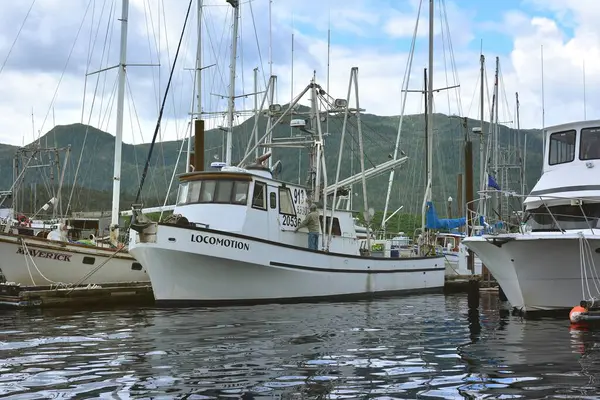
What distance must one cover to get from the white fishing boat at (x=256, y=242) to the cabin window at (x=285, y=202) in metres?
0.03

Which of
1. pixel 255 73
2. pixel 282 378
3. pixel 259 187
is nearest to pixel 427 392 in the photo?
pixel 282 378

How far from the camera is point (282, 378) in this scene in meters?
8.95

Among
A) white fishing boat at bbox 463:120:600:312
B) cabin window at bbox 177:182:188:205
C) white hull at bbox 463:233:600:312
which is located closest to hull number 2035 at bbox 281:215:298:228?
cabin window at bbox 177:182:188:205

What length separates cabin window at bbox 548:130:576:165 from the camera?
18.5 m

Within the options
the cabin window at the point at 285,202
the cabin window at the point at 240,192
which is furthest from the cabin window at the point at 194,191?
the cabin window at the point at 285,202

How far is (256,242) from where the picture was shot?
66.9ft

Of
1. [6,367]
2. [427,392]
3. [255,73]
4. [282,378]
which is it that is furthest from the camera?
[255,73]

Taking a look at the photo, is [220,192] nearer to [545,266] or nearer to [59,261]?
[59,261]

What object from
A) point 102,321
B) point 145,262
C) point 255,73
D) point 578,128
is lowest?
point 102,321

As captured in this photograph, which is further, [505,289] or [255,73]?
[255,73]

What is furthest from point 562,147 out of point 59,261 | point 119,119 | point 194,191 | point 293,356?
point 59,261

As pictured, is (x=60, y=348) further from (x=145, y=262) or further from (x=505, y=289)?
(x=505, y=289)

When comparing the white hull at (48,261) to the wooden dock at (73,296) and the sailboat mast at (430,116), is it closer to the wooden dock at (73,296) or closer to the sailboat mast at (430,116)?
the wooden dock at (73,296)

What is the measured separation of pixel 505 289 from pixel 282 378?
10310mm
